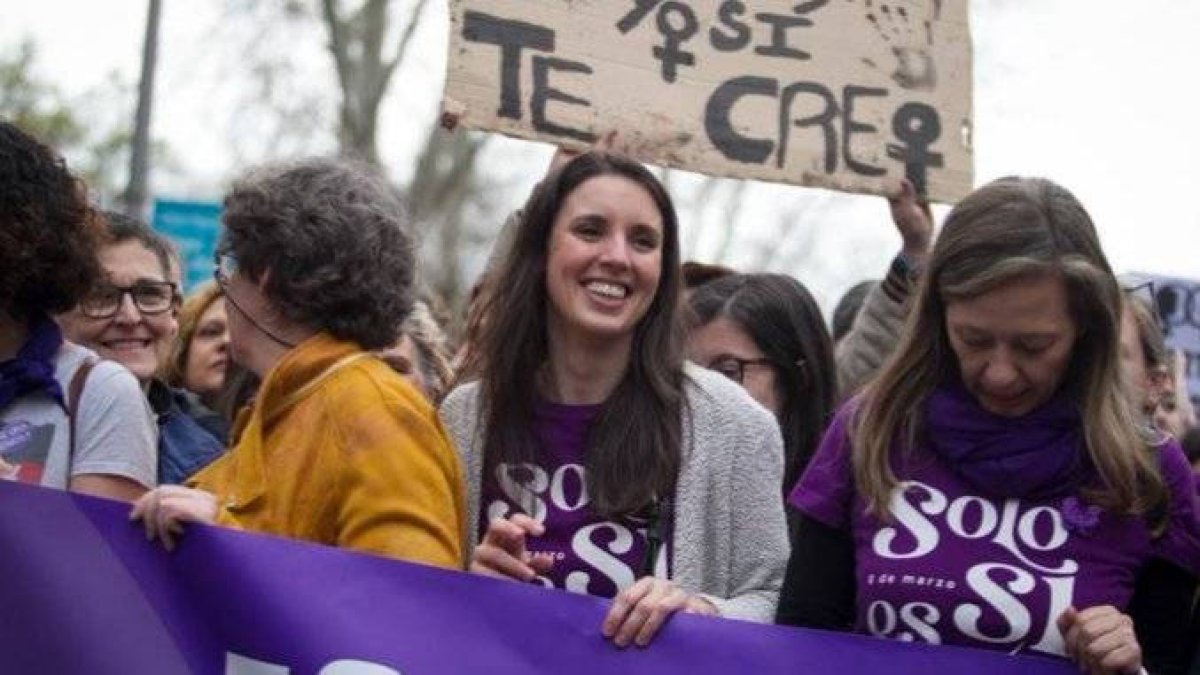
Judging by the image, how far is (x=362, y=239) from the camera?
3.95 m

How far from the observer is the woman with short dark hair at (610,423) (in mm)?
4086

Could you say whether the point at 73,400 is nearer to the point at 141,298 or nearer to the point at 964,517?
the point at 141,298

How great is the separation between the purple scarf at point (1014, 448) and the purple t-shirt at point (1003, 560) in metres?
0.03

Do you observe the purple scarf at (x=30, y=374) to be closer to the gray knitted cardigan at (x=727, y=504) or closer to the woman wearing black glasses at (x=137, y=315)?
A: the gray knitted cardigan at (x=727, y=504)

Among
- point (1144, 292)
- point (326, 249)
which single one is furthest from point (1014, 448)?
point (1144, 292)

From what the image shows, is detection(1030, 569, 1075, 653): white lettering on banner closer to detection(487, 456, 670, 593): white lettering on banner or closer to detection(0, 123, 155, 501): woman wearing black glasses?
detection(487, 456, 670, 593): white lettering on banner

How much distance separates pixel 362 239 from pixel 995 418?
111 centimetres

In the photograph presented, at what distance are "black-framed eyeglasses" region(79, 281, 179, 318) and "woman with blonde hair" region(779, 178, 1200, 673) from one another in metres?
2.08

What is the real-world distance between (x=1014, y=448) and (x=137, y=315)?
7.79 feet

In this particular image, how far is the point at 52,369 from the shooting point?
4.09 meters

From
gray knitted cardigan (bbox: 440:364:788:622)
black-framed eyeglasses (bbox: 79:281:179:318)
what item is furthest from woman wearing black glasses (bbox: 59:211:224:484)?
gray knitted cardigan (bbox: 440:364:788:622)

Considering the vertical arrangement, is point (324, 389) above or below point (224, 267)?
below

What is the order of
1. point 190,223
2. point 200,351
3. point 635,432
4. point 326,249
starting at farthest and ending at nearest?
point 190,223, point 200,351, point 635,432, point 326,249

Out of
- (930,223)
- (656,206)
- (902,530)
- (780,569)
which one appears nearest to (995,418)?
(902,530)
